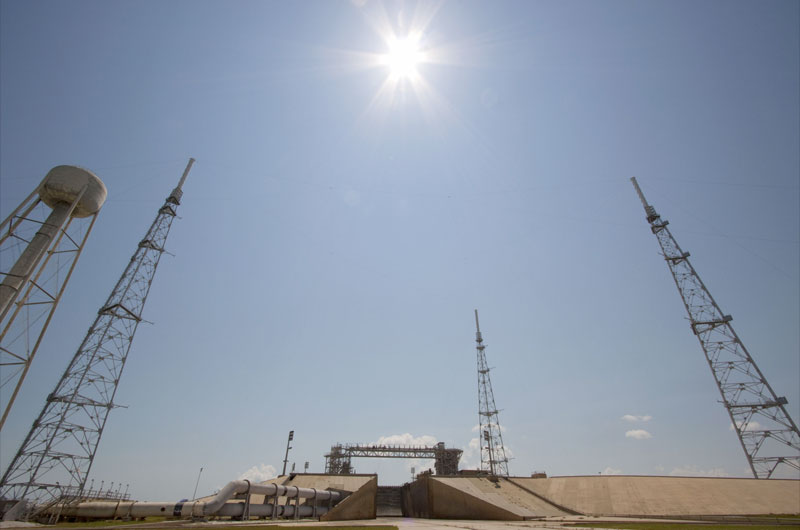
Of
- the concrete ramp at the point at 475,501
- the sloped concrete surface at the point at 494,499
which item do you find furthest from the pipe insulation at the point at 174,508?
the sloped concrete surface at the point at 494,499

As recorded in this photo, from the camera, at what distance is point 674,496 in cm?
3784

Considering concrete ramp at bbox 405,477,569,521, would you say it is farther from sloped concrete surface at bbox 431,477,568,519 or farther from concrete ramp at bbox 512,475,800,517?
concrete ramp at bbox 512,475,800,517

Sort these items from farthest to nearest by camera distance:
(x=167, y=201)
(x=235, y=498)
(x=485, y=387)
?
(x=485, y=387) → (x=167, y=201) → (x=235, y=498)

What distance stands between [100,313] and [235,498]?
26735 mm

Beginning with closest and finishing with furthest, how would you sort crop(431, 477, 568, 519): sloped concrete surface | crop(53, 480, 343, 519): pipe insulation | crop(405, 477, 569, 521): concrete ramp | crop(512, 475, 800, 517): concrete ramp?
crop(53, 480, 343, 519): pipe insulation, crop(512, 475, 800, 517): concrete ramp, crop(431, 477, 568, 519): sloped concrete surface, crop(405, 477, 569, 521): concrete ramp

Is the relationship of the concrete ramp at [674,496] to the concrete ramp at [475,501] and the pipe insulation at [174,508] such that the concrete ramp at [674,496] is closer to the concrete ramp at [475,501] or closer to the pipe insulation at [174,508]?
the concrete ramp at [475,501]

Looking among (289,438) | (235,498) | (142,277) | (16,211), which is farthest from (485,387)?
(16,211)

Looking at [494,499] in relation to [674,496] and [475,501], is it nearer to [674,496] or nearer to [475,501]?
[475,501]

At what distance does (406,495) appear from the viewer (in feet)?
176

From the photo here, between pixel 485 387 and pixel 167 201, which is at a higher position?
pixel 167 201

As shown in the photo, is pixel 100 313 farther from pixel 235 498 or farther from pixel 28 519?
pixel 235 498

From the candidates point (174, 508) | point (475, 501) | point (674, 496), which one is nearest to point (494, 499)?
point (475, 501)

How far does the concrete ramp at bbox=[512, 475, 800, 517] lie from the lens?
3469cm

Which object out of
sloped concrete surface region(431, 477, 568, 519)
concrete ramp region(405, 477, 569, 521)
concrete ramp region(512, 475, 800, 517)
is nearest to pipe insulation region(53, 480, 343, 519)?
concrete ramp region(405, 477, 569, 521)
